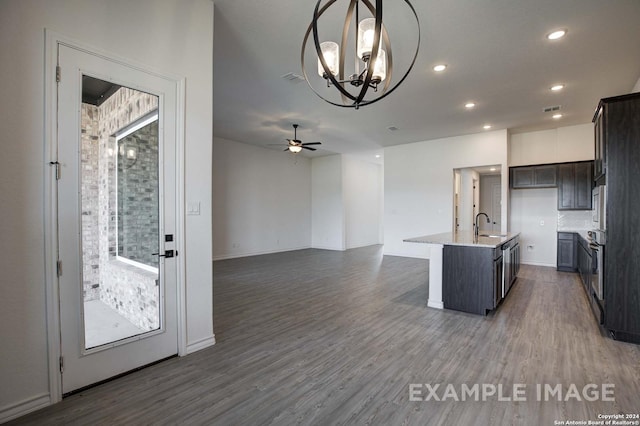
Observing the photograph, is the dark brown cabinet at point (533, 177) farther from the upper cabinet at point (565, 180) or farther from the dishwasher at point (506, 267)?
the dishwasher at point (506, 267)

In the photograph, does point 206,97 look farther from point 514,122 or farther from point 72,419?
point 514,122

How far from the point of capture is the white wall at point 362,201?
10344 mm

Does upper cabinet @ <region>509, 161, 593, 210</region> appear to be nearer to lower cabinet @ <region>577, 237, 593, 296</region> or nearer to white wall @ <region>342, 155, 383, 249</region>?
lower cabinet @ <region>577, 237, 593, 296</region>

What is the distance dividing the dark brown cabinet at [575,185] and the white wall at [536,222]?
1.09 ft

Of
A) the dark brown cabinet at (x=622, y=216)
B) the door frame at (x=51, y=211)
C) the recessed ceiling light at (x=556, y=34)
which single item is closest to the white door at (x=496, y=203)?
the dark brown cabinet at (x=622, y=216)

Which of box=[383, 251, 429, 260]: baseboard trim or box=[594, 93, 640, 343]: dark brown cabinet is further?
box=[383, 251, 429, 260]: baseboard trim

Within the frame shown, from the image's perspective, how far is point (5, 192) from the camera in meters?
1.82

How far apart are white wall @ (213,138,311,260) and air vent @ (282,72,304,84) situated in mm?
4155

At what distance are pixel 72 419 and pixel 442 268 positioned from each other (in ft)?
12.8

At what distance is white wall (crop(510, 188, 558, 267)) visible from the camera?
22.6 feet

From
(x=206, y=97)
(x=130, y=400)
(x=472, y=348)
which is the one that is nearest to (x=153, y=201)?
(x=206, y=97)

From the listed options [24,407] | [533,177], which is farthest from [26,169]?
[533,177]

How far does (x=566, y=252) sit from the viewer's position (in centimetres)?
639

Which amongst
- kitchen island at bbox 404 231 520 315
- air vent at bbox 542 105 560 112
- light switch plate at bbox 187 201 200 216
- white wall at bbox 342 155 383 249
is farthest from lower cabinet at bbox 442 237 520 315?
white wall at bbox 342 155 383 249
